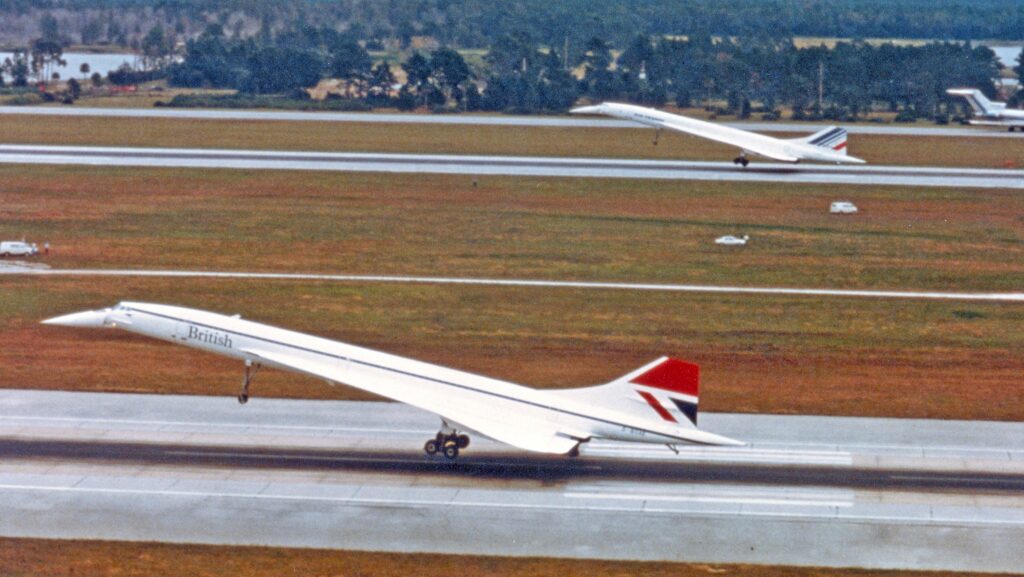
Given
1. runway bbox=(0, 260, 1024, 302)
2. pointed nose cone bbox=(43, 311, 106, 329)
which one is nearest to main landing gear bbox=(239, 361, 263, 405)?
pointed nose cone bbox=(43, 311, 106, 329)

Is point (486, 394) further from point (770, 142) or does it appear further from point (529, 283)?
point (770, 142)

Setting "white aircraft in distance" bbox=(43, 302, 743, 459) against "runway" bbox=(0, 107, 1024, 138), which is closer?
"white aircraft in distance" bbox=(43, 302, 743, 459)

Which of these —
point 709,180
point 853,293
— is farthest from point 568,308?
point 709,180

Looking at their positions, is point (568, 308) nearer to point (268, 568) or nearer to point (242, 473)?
point (242, 473)

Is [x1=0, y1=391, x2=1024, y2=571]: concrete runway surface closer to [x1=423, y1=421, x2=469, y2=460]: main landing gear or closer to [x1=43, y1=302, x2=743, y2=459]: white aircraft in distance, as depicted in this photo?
[x1=423, y1=421, x2=469, y2=460]: main landing gear

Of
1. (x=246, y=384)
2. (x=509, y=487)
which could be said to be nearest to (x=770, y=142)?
(x=246, y=384)

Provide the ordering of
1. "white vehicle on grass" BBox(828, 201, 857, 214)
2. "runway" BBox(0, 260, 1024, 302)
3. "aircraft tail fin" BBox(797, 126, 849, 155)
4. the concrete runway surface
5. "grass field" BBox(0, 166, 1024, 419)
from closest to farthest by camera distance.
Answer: the concrete runway surface < "grass field" BBox(0, 166, 1024, 419) < "runway" BBox(0, 260, 1024, 302) < "white vehicle on grass" BBox(828, 201, 857, 214) < "aircraft tail fin" BBox(797, 126, 849, 155)
